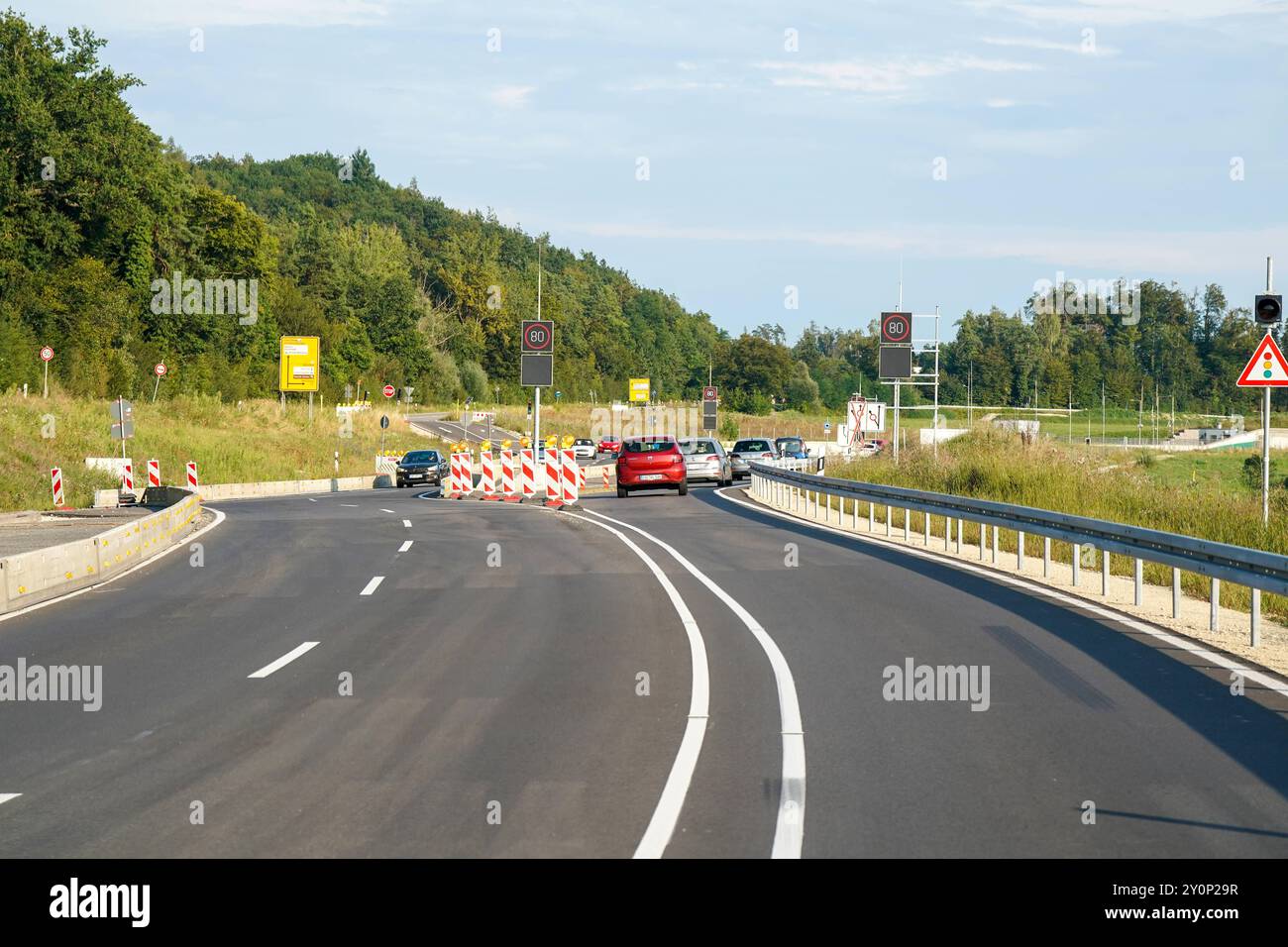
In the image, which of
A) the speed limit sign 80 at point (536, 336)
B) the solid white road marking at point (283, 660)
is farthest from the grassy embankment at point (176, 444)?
the solid white road marking at point (283, 660)

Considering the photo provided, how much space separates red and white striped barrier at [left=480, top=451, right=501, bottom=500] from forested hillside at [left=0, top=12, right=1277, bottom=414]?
24.6 m

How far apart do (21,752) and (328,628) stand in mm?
5573

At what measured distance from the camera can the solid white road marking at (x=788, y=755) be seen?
6246 millimetres

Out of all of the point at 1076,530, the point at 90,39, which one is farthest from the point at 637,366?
the point at 1076,530

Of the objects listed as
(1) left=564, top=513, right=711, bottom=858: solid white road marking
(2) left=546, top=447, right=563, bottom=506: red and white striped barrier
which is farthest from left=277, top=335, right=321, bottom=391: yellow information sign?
(1) left=564, top=513, right=711, bottom=858: solid white road marking

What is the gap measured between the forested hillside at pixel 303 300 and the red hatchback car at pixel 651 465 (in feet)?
95.5

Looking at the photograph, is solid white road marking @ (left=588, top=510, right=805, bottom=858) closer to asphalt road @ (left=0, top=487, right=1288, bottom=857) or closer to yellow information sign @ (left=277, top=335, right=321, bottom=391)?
asphalt road @ (left=0, top=487, right=1288, bottom=857)

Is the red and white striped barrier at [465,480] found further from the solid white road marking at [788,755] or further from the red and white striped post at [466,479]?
the solid white road marking at [788,755]

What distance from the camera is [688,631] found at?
13242 mm

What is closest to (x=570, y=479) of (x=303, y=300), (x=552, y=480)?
(x=552, y=480)

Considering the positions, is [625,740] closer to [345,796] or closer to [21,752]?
[345,796]

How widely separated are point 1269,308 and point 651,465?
22.3 m

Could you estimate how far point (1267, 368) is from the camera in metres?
18.4
